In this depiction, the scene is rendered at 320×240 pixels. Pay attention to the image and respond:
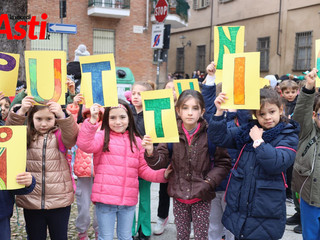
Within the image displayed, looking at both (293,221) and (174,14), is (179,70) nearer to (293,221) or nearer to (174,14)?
(174,14)

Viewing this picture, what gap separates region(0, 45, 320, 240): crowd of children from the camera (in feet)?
8.55

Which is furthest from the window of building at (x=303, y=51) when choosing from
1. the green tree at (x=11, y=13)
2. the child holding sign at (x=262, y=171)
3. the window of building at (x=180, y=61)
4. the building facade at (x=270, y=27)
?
the child holding sign at (x=262, y=171)

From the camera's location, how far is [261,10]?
62.9 ft

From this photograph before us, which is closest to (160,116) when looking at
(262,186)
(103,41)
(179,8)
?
(262,186)

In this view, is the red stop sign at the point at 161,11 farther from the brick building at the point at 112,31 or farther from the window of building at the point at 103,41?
the window of building at the point at 103,41

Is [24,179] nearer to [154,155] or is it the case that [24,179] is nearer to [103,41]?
[154,155]

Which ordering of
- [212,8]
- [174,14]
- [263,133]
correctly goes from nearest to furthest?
[263,133] → [174,14] → [212,8]

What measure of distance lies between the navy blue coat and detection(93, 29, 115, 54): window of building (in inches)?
589

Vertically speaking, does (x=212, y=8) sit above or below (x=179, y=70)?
above

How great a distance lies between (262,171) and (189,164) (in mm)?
615

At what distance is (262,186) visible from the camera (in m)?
2.57

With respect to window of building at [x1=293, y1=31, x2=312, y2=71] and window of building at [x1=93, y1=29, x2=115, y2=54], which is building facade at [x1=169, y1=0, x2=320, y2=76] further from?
window of building at [x1=93, y1=29, x2=115, y2=54]

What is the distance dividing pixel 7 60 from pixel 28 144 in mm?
744

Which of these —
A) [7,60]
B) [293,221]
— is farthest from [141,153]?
[293,221]
